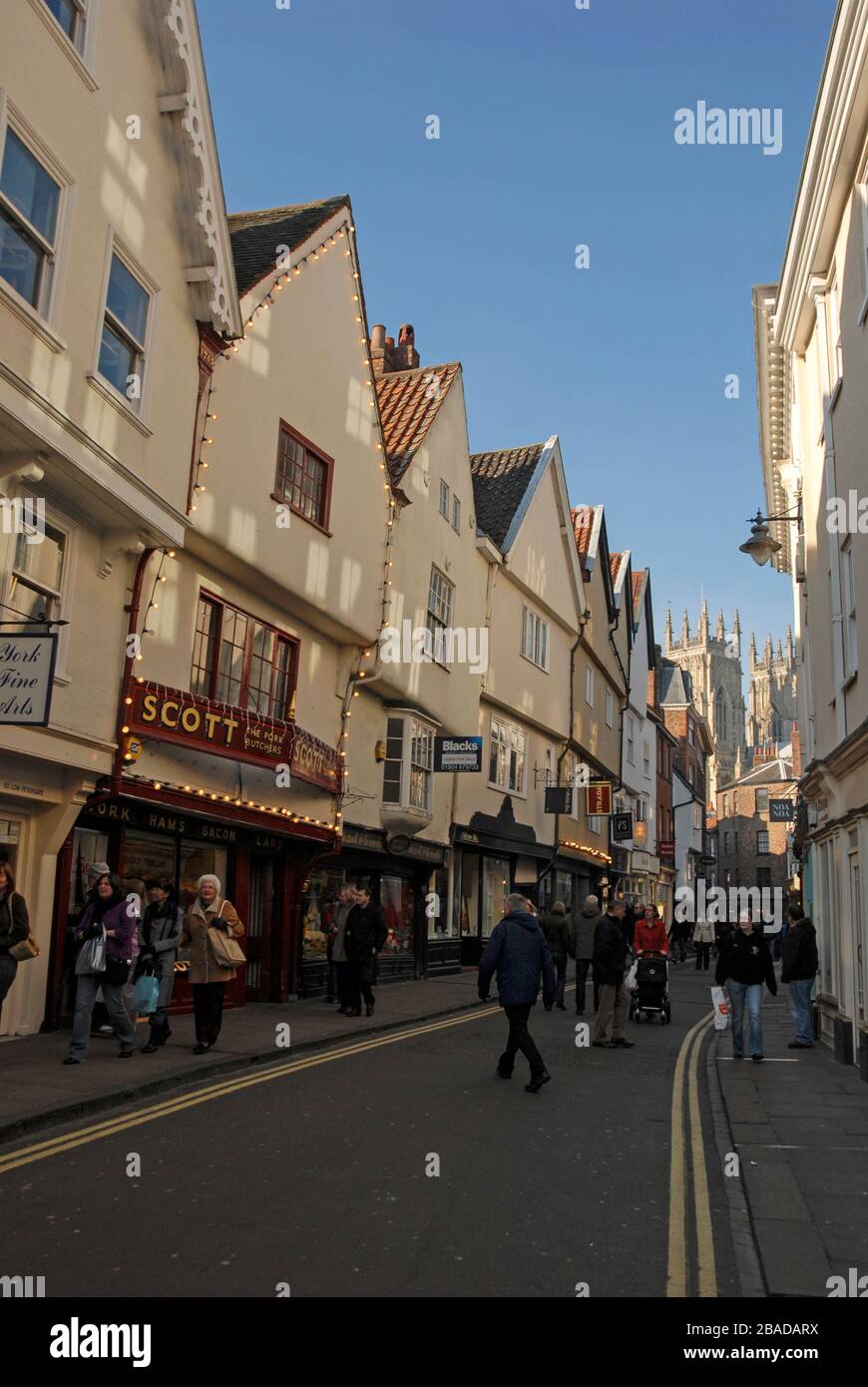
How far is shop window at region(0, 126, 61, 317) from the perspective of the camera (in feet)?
33.2

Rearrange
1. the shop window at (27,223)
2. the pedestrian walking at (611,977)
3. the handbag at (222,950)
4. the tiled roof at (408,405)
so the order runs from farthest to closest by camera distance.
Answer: the tiled roof at (408,405) → the pedestrian walking at (611,977) → the handbag at (222,950) → the shop window at (27,223)

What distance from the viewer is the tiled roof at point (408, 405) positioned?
72.0 feet

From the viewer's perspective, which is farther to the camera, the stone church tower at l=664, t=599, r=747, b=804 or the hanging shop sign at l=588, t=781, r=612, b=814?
the stone church tower at l=664, t=599, r=747, b=804

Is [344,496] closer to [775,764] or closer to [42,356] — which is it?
[42,356]

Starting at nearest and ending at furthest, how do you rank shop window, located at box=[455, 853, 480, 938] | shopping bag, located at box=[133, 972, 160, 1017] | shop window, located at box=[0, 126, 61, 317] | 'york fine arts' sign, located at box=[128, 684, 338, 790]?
1. shop window, located at box=[0, 126, 61, 317]
2. shopping bag, located at box=[133, 972, 160, 1017]
3. 'york fine arts' sign, located at box=[128, 684, 338, 790]
4. shop window, located at box=[455, 853, 480, 938]

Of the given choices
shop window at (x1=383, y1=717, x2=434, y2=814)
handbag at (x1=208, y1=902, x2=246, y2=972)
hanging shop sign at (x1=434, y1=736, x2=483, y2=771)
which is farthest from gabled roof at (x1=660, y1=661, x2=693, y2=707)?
handbag at (x1=208, y1=902, x2=246, y2=972)

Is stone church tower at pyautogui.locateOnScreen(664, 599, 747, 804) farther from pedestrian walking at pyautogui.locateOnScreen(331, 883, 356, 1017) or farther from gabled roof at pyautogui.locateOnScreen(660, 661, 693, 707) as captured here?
pedestrian walking at pyautogui.locateOnScreen(331, 883, 356, 1017)

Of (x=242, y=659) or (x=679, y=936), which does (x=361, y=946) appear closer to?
(x=242, y=659)

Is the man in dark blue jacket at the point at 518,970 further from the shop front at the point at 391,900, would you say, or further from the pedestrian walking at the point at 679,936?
the pedestrian walking at the point at 679,936

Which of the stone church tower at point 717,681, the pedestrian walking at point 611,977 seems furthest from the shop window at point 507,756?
the stone church tower at point 717,681

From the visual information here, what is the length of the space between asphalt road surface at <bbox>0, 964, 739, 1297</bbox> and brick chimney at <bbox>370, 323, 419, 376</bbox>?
20.0 meters

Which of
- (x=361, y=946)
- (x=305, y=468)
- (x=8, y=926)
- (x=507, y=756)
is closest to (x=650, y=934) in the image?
(x=361, y=946)

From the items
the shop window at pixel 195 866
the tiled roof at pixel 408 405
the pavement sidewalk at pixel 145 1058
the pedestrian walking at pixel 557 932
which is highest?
the tiled roof at pixel 408 405

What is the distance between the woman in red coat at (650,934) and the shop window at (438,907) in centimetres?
696
